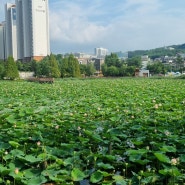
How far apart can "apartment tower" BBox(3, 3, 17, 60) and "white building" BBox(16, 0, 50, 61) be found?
6.35 feet

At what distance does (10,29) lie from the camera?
7006 cm

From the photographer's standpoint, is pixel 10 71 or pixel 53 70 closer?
pixel 10 71

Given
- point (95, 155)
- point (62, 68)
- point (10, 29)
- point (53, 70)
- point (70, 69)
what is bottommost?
point (95, 155)

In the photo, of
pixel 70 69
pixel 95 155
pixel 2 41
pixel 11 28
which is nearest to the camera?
pixel 95 155

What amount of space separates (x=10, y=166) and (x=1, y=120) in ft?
7.02

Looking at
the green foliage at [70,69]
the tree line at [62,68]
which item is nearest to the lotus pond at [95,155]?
the tree line at [62,68]

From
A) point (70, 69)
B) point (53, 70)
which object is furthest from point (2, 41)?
point (53, 70)

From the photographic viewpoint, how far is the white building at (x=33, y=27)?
64.6m

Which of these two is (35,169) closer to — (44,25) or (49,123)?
(49,123)

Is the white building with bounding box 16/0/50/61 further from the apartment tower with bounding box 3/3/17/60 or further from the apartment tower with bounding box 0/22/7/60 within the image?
the apartment tower with bounding box 0/22/7/60

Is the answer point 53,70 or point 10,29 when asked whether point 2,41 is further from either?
point 53,70

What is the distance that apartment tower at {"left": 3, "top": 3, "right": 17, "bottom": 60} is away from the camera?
229 ft

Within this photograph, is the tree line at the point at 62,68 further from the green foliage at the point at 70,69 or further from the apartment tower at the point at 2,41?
the apartment tower at the point at 2,41

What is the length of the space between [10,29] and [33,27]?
8579mm
